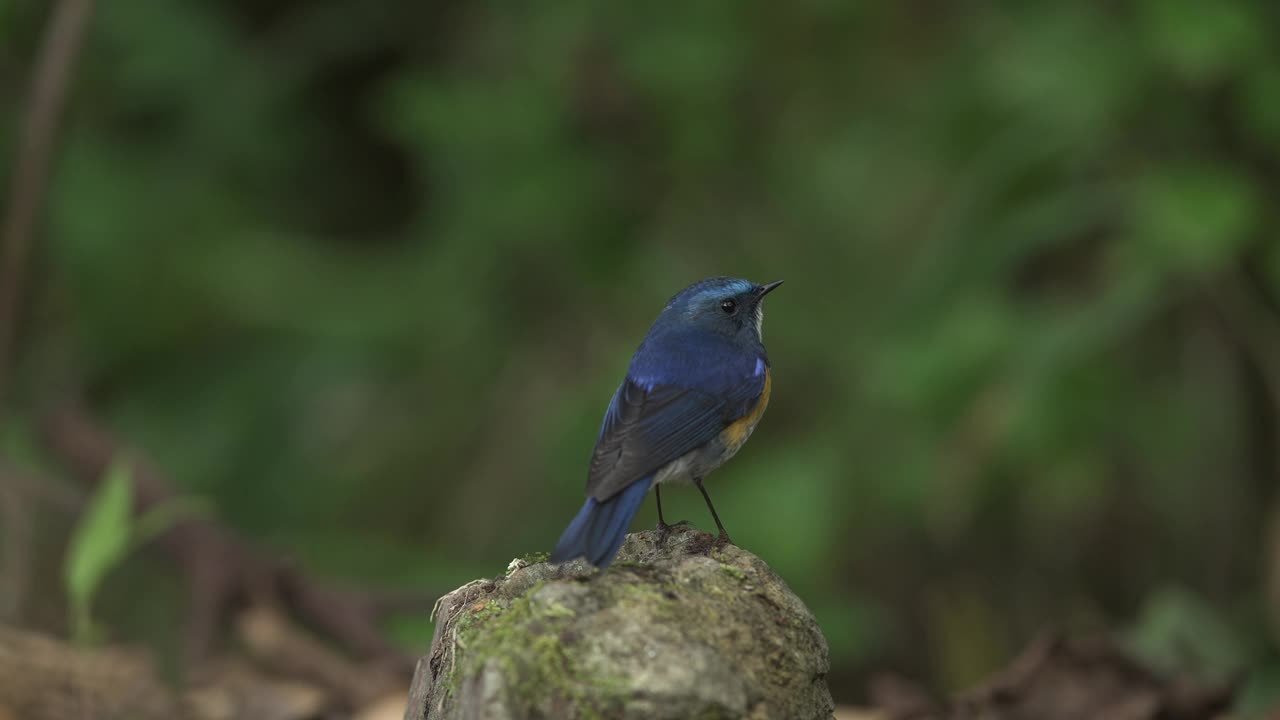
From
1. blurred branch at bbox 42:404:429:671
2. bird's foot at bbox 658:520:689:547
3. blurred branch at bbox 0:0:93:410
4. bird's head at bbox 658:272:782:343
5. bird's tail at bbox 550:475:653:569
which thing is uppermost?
blurred branch at bbox 0:0:93:410

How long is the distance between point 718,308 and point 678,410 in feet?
2.14

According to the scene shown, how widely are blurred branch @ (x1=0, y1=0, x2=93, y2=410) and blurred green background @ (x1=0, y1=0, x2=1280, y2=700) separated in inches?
7.6

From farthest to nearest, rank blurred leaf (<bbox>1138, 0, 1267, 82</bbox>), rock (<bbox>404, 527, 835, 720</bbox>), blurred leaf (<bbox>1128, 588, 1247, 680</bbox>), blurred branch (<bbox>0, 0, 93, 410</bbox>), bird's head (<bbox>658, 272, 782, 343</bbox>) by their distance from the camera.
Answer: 1. blurred branch (<bbox>0, 0, 93, 410</bbox>)
2. blurred leaf (<bbox>1138, 0, 1267, 82</bbox>)
3. blurred leaf (<bbox>1128, 588, 1247, 680</bbox>)
4. bird's head (<bbox>658, 272, 782, 343</bbox>)
5. rock (<bbox>404, 527, 835, 720</bbox>)

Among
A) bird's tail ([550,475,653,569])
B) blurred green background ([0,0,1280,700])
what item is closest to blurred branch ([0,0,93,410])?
blurred green background ([0,0,1280,700])

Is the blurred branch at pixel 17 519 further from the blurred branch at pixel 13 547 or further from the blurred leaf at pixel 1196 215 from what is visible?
the blurred leaf at pixel 1196 215

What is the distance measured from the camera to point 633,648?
2141 mm

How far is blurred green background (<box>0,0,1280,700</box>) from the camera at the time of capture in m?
4.80

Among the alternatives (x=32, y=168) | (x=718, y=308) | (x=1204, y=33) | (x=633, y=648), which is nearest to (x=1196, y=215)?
(x=1204, y=33)

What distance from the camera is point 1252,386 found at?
16.7 ft

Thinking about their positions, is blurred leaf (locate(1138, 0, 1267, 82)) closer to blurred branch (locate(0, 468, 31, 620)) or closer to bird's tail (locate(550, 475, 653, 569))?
bird's tail (locate(550, 475, 653, 569))

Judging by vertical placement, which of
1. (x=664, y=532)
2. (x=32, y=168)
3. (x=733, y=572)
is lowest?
(x=733, y=572)

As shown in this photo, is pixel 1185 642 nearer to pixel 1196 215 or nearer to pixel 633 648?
pixel 1196 215

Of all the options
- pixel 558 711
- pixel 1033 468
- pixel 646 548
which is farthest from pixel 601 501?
pixel 1033 468

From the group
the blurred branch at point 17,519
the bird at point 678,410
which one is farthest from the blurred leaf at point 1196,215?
the blurred branch at point 17,519
